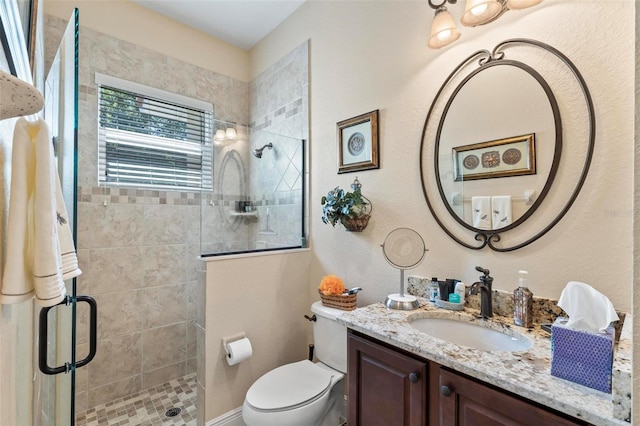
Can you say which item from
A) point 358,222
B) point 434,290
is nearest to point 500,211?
point 434,290

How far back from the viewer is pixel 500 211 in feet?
4.20

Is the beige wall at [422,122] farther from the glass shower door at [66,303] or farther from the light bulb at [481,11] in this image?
the glass shower door at [66,303]

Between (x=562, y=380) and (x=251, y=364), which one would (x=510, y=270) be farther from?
(x=251, y=364)

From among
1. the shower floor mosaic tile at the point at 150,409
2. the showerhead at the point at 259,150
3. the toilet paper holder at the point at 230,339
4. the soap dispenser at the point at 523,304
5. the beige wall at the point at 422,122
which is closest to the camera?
the beige wall at the point at 422,122

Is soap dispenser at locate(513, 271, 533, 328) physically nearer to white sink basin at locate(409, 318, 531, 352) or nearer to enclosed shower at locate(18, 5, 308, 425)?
white sink basin at locate(409, 318, 531, 352)

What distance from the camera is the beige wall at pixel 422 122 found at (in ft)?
3.34

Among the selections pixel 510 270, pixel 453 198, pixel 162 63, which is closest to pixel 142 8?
pixel 162 63

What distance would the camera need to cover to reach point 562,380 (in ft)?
2.53

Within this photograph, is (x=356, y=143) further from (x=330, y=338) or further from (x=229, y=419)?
(x=229, y=419)

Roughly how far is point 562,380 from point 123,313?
8.43 ft

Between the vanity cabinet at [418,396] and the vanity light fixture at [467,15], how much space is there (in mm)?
1403

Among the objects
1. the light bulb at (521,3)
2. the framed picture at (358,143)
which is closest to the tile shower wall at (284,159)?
the framed picture at (358,143)

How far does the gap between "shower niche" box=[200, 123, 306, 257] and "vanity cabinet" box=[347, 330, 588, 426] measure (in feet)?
3.87

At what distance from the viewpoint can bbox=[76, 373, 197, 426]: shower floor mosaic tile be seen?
1939 mm
